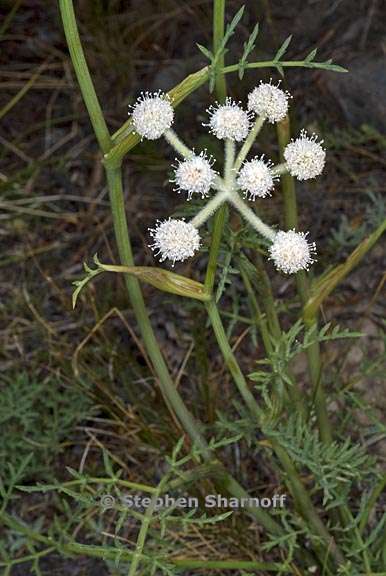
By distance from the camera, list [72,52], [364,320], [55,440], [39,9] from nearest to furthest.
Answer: [72,52] → [55,440] → [364,320] → [39,9]

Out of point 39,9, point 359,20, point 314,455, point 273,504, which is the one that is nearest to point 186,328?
point 273,504

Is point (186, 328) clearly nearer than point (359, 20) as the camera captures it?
Yes

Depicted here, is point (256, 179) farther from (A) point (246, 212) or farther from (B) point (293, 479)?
(B) point (293, 479)

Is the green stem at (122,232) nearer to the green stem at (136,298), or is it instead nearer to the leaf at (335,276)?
the green stem at (136,298)

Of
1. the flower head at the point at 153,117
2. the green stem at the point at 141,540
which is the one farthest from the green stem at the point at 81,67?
the green stem at the point at 141,540

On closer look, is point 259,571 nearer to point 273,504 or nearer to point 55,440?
→ point 273,504

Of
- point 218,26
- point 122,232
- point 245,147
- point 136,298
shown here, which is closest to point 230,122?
point 245,147
